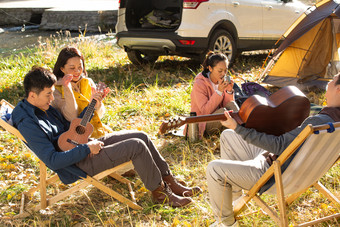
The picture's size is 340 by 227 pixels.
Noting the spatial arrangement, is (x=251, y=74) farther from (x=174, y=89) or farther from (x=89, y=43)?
(x=89, y=43)

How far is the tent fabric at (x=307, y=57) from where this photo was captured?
6.79 meters

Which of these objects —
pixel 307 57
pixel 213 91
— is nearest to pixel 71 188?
pixel 213 91

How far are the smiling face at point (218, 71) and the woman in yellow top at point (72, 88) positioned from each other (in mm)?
1448

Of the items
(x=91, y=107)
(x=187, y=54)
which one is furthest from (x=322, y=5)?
(x=91, y=107)

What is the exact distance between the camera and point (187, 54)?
7.12m

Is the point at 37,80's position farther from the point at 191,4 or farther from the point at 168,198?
the point at 191,4

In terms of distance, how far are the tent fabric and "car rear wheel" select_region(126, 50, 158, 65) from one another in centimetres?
241

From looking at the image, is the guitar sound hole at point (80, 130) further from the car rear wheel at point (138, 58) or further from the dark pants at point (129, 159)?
the car rear wheel at point (138, 58)

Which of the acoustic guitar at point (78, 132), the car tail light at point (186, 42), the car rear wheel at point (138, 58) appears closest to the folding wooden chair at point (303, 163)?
the acoustic guitar at point (78, 132)

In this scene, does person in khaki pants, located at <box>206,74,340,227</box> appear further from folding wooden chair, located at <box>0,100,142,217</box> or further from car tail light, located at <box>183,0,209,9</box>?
car tail light, located at <box>183,0,209,9</box>

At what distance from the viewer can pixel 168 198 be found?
3.37 metres

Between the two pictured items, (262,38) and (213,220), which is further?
(262,38)

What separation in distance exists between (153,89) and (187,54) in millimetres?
1289

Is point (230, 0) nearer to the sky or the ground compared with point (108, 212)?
nearer to the sky
